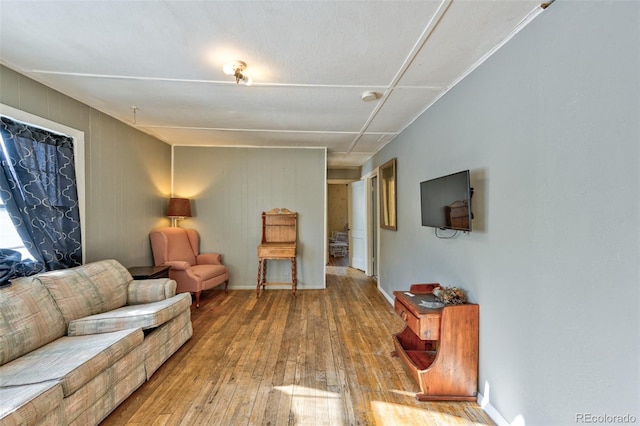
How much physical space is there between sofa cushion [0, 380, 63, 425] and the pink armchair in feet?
7.05

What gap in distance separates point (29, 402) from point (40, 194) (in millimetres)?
1739

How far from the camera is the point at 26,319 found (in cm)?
164

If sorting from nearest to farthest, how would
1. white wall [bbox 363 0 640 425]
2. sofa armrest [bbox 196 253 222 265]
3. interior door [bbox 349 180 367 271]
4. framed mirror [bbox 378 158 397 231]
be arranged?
white wall [bbox 363 0 640 425], framed mirror [bbox 378 158 397 231], sofa armrest [bbox 196 253 222 265], interior door [bbox 349 180 367 271]

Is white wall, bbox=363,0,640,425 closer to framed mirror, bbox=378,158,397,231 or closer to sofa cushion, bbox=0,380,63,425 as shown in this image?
framed mirror, bbox=378,158,397,231

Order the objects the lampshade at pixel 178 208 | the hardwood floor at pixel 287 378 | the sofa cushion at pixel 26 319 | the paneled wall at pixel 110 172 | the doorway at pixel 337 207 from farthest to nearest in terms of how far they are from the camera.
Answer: the doorway at pixel 337 207 → the lampshade at pixel 178 208 → the paneled wall at pixel 110 172 → the hardwood floor at pixel 287 378 → the sofa cushion at pixel 26 319

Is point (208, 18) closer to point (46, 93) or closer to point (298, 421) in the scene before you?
point (46, 93)

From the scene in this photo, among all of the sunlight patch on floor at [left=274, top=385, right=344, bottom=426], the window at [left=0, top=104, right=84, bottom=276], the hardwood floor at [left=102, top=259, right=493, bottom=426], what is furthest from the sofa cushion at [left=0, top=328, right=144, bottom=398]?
the sunlight patch on floor at [left=274, top=385, right=344, bottom=426]

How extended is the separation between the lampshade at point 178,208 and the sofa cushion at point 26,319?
2131 mm

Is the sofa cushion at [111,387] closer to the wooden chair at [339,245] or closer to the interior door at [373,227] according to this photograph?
the interior door at [373,227]

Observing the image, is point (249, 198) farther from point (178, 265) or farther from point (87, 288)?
point (87, 288)

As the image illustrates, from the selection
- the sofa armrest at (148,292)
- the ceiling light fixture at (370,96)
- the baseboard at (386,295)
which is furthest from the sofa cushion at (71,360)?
the baseboard at (386,295)

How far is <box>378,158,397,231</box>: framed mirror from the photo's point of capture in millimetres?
3686

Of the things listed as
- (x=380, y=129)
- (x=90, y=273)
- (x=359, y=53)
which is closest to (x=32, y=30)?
(x=90, y=273)

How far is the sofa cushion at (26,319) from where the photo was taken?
60.2 inches
